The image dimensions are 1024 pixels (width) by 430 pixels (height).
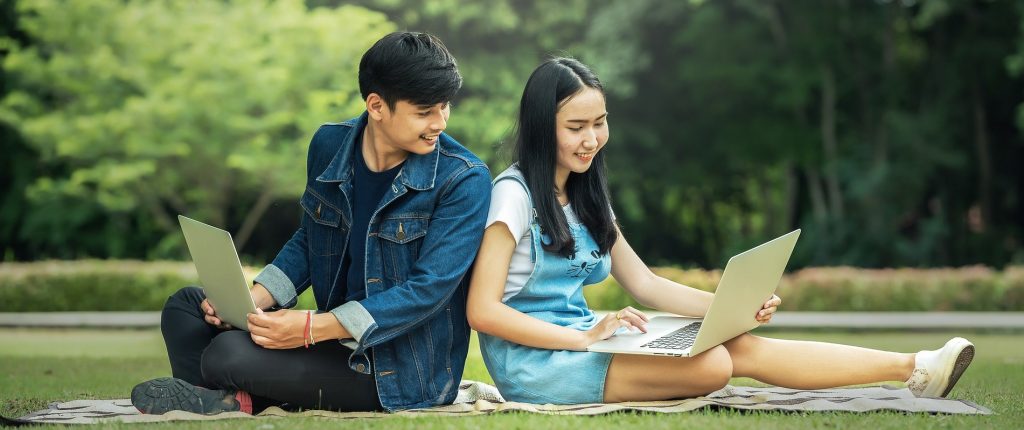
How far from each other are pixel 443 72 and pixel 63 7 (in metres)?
14.6

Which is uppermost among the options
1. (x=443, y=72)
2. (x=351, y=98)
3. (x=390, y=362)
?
(x=351, y=98)

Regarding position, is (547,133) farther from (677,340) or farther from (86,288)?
(86,288)

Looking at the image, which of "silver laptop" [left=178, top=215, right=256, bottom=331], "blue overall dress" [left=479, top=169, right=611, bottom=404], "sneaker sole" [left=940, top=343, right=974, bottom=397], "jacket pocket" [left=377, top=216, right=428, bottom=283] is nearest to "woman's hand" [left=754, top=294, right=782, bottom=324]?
"blue overall dress" [left=479, top=169, right=611, bottom=404]

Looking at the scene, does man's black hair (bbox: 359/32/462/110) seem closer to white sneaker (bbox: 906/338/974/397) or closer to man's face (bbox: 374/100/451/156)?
man's face (bbox: 374/100/451/156)

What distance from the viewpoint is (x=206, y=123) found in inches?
666

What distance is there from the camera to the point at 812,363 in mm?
4234

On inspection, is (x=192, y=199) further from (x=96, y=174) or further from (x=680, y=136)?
(x=680, y=136)

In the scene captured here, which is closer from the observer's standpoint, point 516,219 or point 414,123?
point 414,123

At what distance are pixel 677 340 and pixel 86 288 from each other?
11579mm

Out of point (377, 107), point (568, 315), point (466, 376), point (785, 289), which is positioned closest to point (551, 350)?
point (568, 315)

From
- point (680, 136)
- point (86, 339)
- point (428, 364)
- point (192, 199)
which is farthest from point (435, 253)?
point (680, 136)

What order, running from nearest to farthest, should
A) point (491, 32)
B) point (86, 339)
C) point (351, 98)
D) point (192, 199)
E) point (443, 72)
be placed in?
point (443, 72)
point (86, 339)
point (351, 98)
point (192, 199)
point (491, 32)

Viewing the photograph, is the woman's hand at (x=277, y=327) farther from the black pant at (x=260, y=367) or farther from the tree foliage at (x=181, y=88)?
the tree foliage at (x=181, y=88)

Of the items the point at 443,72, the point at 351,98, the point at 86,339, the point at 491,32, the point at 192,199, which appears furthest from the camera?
the point at 491,32
